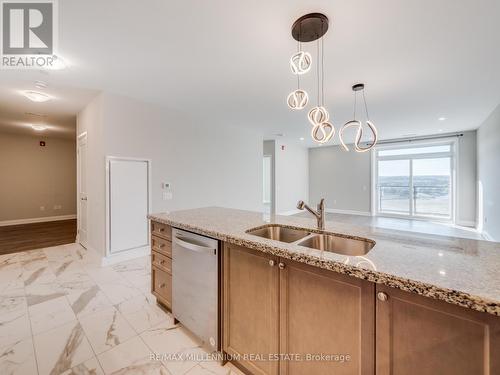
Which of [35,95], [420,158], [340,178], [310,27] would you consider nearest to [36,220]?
[35,95]

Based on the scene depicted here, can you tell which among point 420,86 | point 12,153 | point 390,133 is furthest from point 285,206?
point 12,153

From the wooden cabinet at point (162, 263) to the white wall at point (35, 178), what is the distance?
684cm

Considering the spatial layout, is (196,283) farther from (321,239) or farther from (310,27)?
(310,27)

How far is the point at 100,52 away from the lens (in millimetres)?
2318

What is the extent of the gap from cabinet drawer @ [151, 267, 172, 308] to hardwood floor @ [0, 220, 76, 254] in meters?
3.53

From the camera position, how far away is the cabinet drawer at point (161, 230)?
2.01m

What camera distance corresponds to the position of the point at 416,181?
7.11 metres

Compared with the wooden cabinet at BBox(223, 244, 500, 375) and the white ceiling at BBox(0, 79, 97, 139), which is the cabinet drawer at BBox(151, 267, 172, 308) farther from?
the white ceiling at BBox(0, 79, 97, 139)

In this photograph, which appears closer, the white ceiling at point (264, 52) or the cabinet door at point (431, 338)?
the cabinet door at point (431, 338)

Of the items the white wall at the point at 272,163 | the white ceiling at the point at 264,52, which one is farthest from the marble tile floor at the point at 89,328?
the white wall at the point at 272,163

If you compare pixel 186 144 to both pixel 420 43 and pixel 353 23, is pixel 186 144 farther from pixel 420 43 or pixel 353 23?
pixel 420 43

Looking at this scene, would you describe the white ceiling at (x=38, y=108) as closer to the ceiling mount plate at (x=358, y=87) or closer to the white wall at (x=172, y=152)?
the white wall at (x=172, y=152)

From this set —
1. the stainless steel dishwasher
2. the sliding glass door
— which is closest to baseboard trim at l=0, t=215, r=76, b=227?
the stainless steel dishwasher

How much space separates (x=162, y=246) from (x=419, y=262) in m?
1.96
